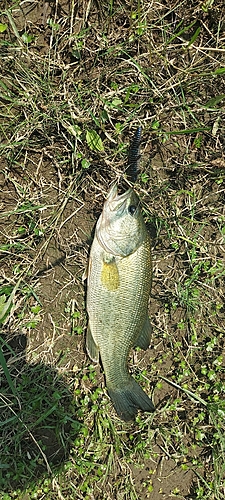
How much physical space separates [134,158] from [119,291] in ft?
2.85

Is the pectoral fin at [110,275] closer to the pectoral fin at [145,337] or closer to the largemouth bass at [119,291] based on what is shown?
the largemouth bass at [119,291]

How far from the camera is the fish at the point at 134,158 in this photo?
→ 9.17 feet

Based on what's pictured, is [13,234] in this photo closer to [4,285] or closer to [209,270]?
[4,285]

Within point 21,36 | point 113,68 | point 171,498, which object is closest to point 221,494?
point 171,498

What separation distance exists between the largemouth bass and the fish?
272mm

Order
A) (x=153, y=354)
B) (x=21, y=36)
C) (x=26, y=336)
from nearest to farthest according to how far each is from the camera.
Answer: (x=21, y=36)
(x=26, y=336)
(x=153, y=354)

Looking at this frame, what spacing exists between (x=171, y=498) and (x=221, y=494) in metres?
0.38

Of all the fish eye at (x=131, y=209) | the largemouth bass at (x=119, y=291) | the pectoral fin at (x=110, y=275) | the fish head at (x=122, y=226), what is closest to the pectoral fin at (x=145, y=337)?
the largemouth bass at (x=119, y=291)

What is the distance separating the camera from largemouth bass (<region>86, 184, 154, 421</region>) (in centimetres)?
258

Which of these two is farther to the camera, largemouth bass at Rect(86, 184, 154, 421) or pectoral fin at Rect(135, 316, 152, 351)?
→ pectoral fin at Rect(135, 316, 152, 351)

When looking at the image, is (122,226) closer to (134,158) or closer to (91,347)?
(134,158)

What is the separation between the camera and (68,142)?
283 centimetres

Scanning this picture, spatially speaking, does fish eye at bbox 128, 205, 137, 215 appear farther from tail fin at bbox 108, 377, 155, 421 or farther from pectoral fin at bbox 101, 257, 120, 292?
tail fin at bbox 108, 377, 155, 421

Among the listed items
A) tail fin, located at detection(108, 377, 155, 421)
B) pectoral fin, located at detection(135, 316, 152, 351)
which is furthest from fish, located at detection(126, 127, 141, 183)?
tail fin, located at detection(108, 377, 155, 421)
